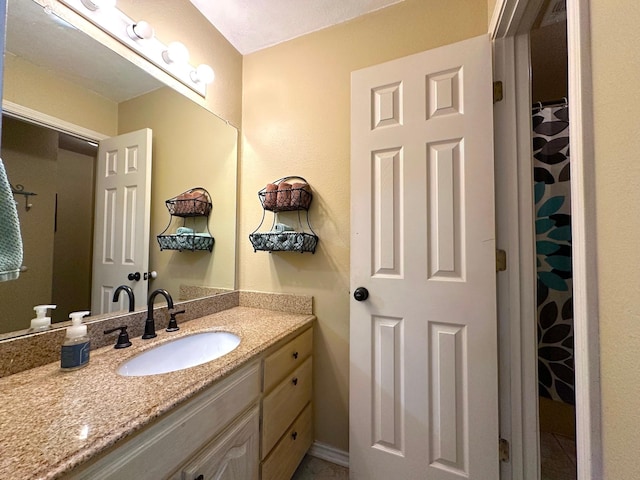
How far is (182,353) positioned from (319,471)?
3.15 ft

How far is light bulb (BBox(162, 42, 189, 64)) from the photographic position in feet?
4.06

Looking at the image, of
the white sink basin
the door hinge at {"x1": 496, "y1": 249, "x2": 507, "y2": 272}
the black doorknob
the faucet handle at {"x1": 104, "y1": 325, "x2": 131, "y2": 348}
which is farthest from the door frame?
the faucet handle at {"x1": 104, "y1": 325, "x2": 131, "y2": 348}

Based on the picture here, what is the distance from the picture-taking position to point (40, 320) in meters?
0.83

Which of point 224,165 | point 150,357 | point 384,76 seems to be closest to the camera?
point 150,357

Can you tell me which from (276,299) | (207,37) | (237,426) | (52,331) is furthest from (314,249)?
(207,37)

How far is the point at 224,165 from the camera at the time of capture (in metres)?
1.59

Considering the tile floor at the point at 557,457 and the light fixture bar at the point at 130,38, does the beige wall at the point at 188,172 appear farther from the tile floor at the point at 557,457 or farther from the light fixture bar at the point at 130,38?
the tile floor at the point at 557,457

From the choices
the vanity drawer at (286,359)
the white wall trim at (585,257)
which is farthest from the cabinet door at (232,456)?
the white wall trim at (585,257)

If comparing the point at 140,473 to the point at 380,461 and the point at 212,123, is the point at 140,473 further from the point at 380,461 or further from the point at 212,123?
the point at 212,123

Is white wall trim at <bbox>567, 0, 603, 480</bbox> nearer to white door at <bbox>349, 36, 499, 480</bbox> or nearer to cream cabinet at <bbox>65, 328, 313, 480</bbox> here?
white door at <bbox>349, 36, 499, 480</bbox>

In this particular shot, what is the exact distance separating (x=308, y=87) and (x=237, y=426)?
1.70 m

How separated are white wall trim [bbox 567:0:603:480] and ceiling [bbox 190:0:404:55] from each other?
1.25m

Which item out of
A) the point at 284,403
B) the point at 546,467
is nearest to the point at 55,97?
the point at 284,403

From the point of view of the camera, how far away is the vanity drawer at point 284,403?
1.01 meters
